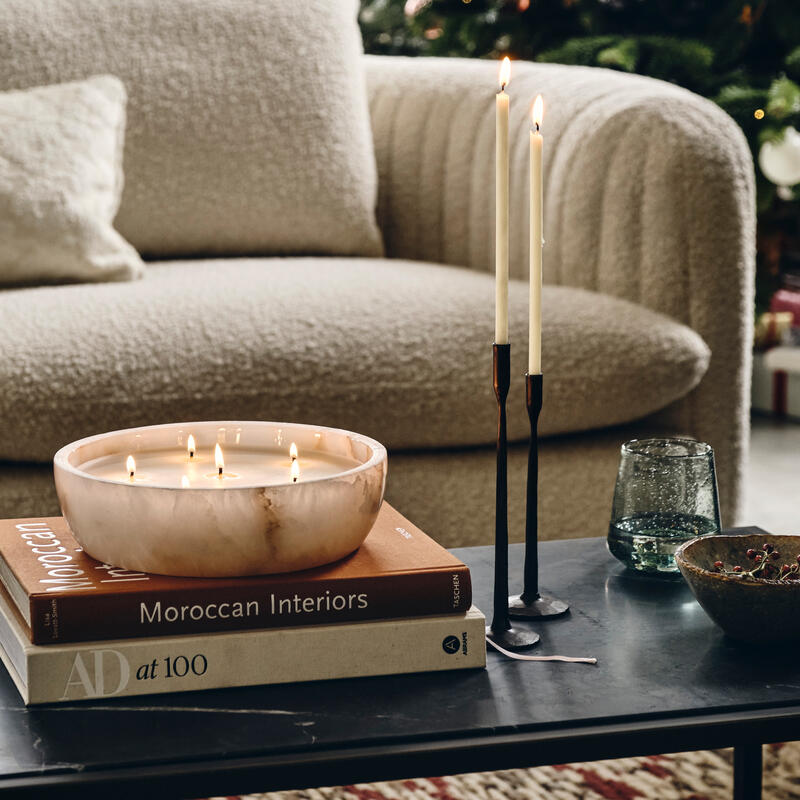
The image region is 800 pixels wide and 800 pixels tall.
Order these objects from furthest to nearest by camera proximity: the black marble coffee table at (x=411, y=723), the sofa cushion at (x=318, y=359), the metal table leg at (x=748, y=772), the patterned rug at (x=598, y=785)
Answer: the sofa cushion at (x=318, y=359), the patterned rug at (x=598, y=785), the metal table leg at (x=748, y=772), the black marble coffee table at (x=411, y=723)

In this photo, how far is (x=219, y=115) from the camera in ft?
5.52

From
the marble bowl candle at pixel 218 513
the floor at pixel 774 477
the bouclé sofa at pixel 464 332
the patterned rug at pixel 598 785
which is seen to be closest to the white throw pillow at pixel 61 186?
the bouclé sofa at pixel 464 332

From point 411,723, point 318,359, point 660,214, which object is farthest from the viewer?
point 660,214

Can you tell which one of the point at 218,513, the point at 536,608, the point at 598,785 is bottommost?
the point at 598,785

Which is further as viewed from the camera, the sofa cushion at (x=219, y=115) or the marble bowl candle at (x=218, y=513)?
the sofa cushion at (x=219, y=115)

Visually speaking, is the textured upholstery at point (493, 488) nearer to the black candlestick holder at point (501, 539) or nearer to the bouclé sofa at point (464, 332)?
the bouclé sofa at point (464, 332)

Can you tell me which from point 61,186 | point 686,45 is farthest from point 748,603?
point 686,45

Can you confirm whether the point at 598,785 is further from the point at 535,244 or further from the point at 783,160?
the point at 783,160

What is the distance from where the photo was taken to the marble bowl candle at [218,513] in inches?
23.2

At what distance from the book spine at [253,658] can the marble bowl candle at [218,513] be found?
0.04 metres

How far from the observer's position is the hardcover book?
22.4 inches

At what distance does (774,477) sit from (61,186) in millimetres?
1542

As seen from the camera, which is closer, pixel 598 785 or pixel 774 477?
pixel 598 785

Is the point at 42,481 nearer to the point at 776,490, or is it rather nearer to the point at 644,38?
the point at 776,490
